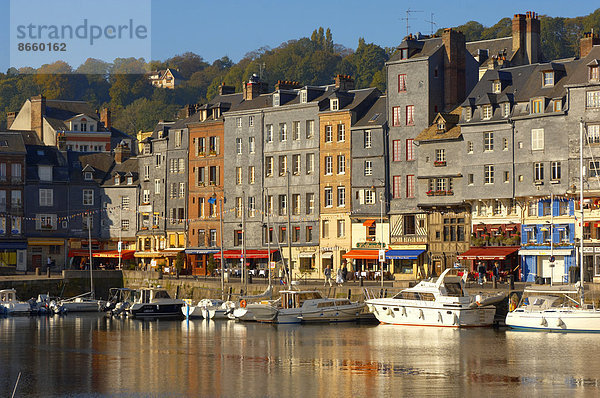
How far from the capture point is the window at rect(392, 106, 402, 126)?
91.5 m

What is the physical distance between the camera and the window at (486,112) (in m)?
84.8

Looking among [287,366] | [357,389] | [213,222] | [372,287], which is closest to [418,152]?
[372,287]

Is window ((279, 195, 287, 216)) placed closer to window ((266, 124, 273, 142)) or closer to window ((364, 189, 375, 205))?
window ((266, 124, 273, 142))

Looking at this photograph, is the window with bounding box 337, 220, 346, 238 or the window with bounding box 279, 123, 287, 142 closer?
the window with bounding box 337, 220, 346, 238

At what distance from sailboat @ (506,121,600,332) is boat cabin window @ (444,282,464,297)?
3843 millimetres

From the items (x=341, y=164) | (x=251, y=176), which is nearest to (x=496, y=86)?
(x=341, y=164)

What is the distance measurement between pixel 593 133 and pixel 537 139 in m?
4.19

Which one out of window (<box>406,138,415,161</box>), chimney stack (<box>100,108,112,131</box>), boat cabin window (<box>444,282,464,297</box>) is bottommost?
boat cabin window (<box>444,282,464,297</box>)

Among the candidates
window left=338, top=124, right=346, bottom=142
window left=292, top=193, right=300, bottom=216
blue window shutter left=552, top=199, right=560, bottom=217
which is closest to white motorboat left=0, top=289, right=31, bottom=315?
window left=292, top=193, right=300, bottom=216

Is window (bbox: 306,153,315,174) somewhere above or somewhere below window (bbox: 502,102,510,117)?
below

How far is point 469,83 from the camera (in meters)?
92.9

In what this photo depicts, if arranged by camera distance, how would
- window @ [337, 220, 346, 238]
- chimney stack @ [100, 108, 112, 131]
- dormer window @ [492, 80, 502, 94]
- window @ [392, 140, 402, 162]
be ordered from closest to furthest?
dormer window @ [492, 80, 502, 94], window @ [392, 140, 402, 162], window @ [337, 220, 346, 238], chimney stack @ [100, 108, 112, 131]

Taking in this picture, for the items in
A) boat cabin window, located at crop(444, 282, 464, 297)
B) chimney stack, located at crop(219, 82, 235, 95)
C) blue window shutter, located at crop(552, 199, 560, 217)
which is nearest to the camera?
boat cabin window, located at crop(444, 282, 464, 297)

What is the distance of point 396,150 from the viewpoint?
300 feet
